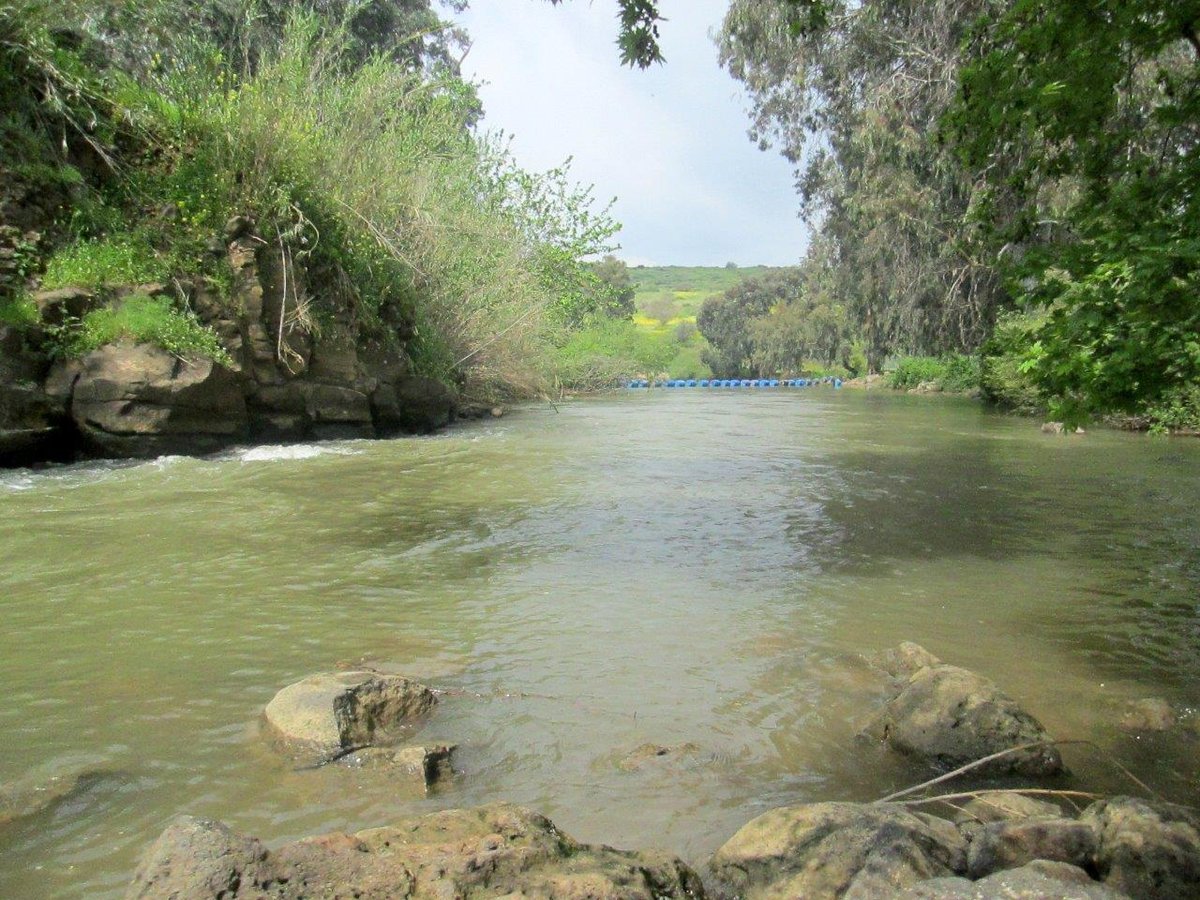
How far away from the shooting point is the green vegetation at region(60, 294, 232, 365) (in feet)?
39.4

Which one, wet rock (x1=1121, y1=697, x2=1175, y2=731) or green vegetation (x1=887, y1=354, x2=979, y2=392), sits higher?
green vegetation (x1=887, y1=354, x2=979, y2=392)

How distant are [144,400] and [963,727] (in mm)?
11407

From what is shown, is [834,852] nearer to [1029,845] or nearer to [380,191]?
[1029,845]

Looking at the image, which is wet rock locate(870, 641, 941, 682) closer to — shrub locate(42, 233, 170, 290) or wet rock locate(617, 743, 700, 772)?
wet rock locate(617, 743, 700, 772)

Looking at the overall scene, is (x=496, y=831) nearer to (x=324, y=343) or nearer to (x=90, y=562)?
(x=90, y=562)

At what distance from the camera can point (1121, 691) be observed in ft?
15.7

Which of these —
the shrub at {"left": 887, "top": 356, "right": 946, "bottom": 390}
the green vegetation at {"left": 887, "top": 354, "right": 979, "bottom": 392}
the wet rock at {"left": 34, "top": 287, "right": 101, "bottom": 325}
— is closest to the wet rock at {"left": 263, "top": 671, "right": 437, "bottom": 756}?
the wet rock at {"left": 34, "top": 287, "right": 101, "bottom": 325}

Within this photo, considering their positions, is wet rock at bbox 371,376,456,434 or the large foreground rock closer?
the large foreground rock

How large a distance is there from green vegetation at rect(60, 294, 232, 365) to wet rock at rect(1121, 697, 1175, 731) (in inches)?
471

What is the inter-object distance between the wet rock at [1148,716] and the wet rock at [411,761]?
3109mm

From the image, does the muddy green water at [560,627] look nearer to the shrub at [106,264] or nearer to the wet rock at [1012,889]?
the wet rock at [1012,889]

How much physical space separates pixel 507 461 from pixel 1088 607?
9.32 metres

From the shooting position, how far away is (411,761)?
3.67 m

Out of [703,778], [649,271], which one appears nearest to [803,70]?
[703,778]
